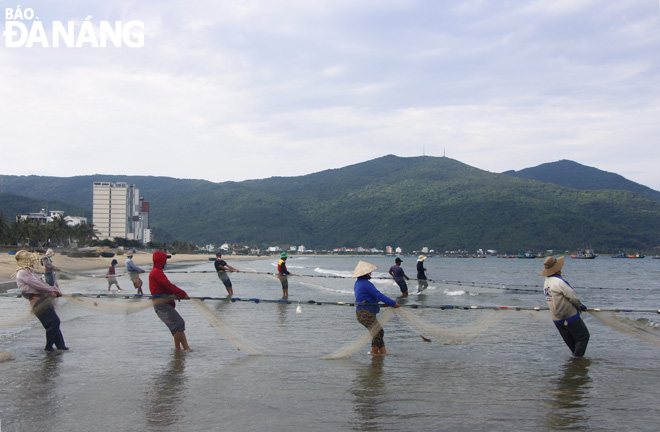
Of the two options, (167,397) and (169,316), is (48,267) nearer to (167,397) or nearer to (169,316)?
(169,316)

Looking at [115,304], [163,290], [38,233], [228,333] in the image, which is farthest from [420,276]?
[38,233]

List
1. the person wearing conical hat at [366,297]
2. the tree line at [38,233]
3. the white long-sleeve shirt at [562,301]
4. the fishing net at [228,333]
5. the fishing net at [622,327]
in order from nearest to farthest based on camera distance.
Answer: the white long-sleeve shirt at [562,301] < the person wearing conical hat at [366,297] < the fishing net at [622,327] < the fishing net at [228,333] < the tree line at [38,233]

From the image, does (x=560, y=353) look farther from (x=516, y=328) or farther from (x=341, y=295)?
(x=341, y=295)

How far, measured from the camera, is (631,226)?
17725cm

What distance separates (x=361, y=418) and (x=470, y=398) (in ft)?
5.48

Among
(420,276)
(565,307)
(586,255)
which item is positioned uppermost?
(565,307)

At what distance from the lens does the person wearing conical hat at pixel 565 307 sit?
8.88 m

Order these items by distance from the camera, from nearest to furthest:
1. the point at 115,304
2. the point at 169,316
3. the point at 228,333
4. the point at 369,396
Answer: the point at 369,396, the point at 169,316, the point at 228,333, the point at 115,304

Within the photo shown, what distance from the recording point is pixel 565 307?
8.90 meters

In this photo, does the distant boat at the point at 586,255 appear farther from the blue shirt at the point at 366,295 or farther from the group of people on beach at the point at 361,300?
the blue shirt at the point at 366,295

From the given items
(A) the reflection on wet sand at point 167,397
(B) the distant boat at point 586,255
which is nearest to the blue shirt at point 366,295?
(A) the reflection on wet sand at point 167,397

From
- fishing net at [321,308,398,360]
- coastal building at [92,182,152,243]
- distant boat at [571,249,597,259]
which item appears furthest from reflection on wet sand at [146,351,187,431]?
coastal building at [92,182,152,243]

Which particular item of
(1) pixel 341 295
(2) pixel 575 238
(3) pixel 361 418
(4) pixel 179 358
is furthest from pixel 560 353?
(2) pixel 575 238

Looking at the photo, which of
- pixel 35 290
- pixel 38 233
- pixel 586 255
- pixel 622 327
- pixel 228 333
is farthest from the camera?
pixel 586 255
